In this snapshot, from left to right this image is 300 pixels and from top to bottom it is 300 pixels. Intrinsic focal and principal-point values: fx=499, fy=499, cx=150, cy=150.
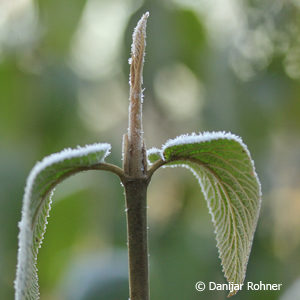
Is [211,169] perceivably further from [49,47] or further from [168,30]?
[49,47]

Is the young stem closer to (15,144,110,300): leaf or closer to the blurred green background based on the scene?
(15,144,110,300): leaf

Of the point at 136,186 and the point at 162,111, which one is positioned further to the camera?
the point at 162,111

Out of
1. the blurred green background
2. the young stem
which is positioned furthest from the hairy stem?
the blurred green background

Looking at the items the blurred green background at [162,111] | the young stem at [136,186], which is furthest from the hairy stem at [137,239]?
the blurred green background at [162,111]

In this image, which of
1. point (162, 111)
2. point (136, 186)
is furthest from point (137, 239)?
point (162, 111)

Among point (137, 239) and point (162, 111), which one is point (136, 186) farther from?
point (162, 111)
